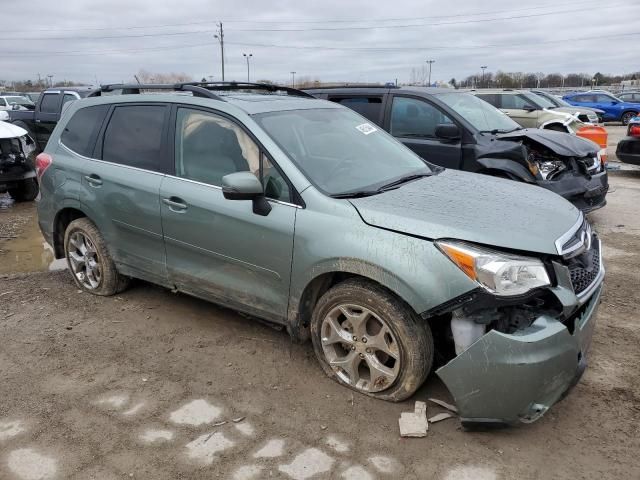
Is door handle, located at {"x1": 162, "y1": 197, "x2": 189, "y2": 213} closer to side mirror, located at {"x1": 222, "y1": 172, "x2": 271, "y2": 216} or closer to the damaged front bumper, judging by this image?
side mirror, located at {"x1": 222, "y1": 172, "x2": 271, "y2": 216}

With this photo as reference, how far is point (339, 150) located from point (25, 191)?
7.56 meters

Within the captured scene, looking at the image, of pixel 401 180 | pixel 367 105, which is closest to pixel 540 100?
pixel 367 105

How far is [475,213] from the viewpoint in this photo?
9.98 feet

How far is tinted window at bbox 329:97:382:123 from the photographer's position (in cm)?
709

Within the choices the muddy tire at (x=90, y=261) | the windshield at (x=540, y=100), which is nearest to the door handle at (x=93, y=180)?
the muddy tire at (x=90, y=261)

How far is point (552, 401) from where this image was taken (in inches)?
108

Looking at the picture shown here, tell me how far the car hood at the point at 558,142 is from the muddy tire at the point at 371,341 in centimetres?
444

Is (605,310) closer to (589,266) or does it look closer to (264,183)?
(589,266)

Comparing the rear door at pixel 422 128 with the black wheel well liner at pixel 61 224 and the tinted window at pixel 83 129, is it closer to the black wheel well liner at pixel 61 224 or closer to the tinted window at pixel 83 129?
the tinted window at pixel 83 129

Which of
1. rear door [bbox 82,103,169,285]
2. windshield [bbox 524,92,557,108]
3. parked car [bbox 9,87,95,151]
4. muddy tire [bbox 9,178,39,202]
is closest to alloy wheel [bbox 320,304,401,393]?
rear door [bbox 82,103,169,285]

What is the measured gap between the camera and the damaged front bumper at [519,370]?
8.50 feet

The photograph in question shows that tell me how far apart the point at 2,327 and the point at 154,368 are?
1.61 meters

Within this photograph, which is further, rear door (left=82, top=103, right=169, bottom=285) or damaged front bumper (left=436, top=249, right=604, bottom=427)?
rear door (left=82, top=103, right=169, bottom=285)

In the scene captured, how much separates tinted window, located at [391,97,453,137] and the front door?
12.2 ft
